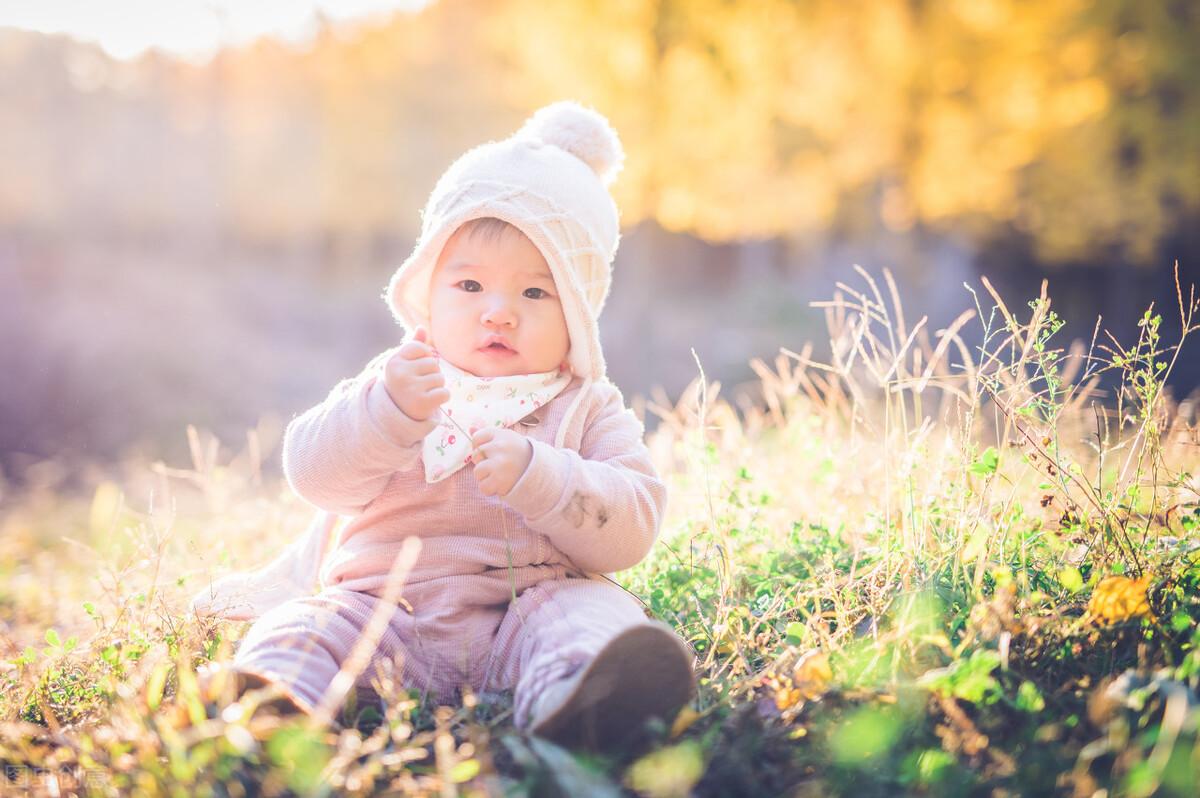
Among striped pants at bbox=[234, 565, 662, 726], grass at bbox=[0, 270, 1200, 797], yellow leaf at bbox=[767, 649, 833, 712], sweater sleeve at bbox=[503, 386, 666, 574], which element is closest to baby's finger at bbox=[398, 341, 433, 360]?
sweater sleeve at bbox=[503, 386, 666, 574]

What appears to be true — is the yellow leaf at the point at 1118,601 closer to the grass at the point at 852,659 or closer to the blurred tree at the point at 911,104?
the grass at the point at 852,659

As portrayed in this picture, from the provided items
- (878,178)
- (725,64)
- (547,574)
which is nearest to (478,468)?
(547,574)

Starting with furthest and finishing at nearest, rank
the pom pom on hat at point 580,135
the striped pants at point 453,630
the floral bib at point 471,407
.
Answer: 1. the pom pom on hat at point 580,135
2. the floral bib at point 471,407
3. the striped pants at point 453,630

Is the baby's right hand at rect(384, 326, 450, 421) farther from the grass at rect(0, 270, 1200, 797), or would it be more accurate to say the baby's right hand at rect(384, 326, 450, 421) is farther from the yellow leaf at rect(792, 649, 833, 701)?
the yellow leaf at rect(792, 649, 833, 701)

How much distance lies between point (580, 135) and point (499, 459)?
3.84 feet

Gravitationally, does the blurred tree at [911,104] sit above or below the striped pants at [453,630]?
above

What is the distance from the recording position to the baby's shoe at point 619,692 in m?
1.60

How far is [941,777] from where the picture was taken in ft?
4.79

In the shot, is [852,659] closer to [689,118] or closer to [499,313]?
[499,313]

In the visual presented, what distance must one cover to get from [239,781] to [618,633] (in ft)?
2.37

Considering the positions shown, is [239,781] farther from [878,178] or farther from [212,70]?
[212,70]

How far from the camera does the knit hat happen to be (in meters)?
2.29

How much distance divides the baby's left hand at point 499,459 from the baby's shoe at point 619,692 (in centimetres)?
46

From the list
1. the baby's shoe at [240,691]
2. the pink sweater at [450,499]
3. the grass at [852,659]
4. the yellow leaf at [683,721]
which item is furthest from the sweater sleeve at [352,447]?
the yellow leaf at [683,721]
